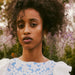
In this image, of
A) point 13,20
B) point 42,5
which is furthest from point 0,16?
point 42,5

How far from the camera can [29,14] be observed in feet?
6.21

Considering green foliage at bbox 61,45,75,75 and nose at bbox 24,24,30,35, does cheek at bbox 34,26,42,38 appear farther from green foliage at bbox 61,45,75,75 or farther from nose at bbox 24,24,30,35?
green foliage at bbox 61,45,75,75

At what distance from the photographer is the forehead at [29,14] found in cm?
189

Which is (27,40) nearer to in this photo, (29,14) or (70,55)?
(29,14)

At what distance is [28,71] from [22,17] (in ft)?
1.66

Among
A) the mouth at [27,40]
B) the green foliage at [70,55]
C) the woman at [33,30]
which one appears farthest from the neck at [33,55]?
the green foliage at [70,55]

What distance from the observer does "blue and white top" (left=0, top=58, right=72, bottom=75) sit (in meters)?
1.97

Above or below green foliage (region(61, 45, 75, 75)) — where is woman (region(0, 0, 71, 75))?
above

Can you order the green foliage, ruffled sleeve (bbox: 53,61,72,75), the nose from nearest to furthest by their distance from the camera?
the nose
ruffled sleeve (bbox: 53,61,72,75)
the green foliage

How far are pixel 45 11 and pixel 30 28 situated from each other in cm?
24

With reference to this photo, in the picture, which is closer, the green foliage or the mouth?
the mouth

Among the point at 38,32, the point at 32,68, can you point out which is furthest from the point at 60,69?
the point at 38,32

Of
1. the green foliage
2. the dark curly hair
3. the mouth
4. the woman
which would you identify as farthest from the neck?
the green foliage

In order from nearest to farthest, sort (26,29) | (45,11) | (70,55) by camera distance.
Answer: (26,29), (45,11), (70,55)
